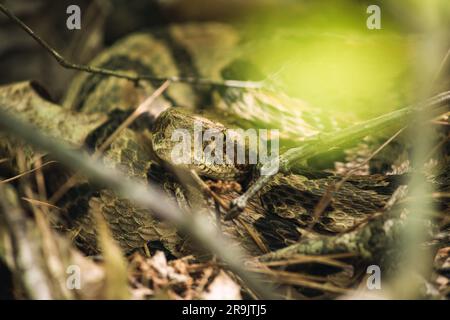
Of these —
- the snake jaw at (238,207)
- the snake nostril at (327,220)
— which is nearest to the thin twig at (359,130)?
the snake jaw at (238,207)

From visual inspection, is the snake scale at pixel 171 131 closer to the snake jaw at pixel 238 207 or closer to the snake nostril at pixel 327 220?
the snake nostril at pixel 327 220

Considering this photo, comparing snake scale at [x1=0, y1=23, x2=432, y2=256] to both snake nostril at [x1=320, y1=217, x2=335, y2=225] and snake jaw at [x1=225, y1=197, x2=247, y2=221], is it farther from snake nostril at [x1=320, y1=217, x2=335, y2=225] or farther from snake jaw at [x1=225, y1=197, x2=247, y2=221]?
snake jaw at [x1=225, y1=197, x2=247, y2=221]

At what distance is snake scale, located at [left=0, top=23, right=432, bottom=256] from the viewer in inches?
78.5

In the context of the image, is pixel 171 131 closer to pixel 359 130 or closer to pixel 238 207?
pixel 238 207

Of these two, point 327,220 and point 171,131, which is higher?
point 171,131

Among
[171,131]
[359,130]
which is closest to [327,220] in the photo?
[359,130]

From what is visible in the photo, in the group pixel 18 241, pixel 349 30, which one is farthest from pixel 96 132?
pixel 349 30

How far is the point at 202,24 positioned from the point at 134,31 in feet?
2.26

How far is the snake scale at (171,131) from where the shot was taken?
6.55ft

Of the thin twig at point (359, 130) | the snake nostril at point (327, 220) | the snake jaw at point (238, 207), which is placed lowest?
the snake nostril at point (327, 220)

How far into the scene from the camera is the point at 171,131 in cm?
202

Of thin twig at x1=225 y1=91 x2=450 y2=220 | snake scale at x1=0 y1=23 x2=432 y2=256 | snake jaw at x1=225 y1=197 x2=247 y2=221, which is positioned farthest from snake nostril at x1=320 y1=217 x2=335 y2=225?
snake jaw at x1=225 y1=197 x2=247 y2=221

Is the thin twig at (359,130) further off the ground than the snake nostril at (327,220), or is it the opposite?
the thin twig at (359,130)
